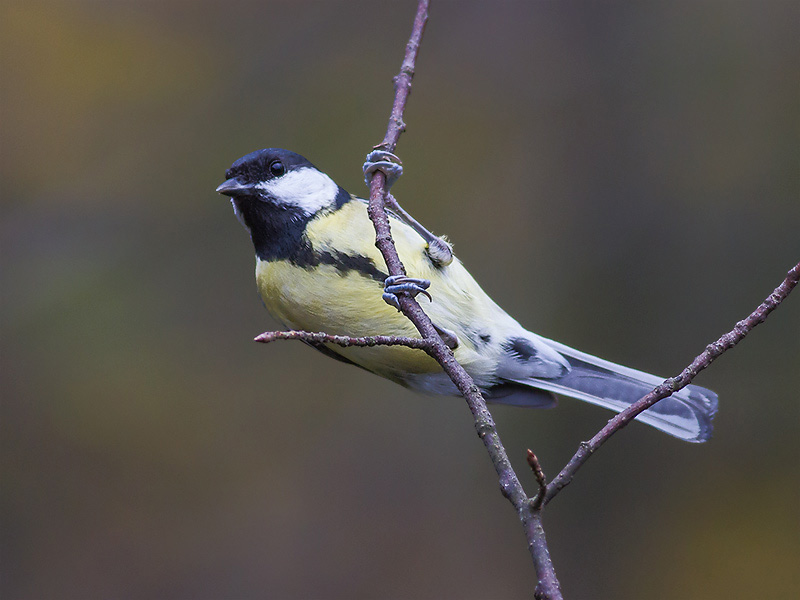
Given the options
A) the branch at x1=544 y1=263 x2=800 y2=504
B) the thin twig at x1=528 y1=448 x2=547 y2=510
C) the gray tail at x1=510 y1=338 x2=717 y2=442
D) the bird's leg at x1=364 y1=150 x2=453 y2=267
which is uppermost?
the bird's leg at x1=364 y1=150 x2=453 y2=267

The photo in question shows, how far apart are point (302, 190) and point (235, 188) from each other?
0.15 meters

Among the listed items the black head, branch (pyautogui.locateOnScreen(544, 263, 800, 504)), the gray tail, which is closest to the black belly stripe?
the black head

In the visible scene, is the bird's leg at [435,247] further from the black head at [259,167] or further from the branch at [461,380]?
the black head at [259,167]

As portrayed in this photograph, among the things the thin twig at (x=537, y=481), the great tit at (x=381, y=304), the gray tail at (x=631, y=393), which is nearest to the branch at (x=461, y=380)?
the thin twig at (x=537, y=481)

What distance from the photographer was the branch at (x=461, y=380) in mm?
761

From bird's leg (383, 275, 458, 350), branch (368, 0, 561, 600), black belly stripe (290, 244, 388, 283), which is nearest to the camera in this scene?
branch (368, 0, 561, 600)

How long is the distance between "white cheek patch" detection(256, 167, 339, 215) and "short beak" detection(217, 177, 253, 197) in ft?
0.08

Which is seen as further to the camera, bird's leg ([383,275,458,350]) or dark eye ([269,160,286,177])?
dark eye ([269,160,286,177])

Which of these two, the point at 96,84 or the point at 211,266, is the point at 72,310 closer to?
the point at 211,266

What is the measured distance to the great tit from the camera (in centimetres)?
Result: 153

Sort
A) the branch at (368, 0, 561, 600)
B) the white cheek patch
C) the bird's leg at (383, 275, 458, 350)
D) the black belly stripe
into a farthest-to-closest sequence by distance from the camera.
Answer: the white cheek patch
the black belly stripe
the bird's leg at (383, 275, 458, 350)
the branch at (368, 0, 561, 600)

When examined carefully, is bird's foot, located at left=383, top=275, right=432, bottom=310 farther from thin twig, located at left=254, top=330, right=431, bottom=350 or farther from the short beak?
the short beak

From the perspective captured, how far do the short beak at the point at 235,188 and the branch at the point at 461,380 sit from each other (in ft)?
1.02

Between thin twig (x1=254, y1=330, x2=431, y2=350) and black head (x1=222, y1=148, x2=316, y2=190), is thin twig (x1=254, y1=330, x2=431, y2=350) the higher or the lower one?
the lower one
